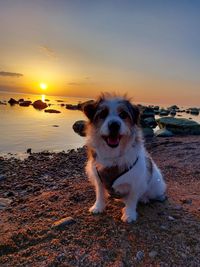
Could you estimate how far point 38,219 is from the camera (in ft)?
16.5

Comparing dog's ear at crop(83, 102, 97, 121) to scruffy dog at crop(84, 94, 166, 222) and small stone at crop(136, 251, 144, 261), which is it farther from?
small stone at crop(136, 251, 144, 261)

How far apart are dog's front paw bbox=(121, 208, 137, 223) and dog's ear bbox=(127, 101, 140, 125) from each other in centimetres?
143

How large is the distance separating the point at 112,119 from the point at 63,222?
5.96 ft

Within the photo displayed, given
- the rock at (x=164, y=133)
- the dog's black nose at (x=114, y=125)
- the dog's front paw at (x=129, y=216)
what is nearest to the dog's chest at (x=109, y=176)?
the dog's front paw at (x=129, y=216)

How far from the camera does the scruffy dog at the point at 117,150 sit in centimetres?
424

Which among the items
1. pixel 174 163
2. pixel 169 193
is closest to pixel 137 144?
pixel 169 193

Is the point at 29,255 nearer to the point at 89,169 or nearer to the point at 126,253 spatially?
the point at 126,253

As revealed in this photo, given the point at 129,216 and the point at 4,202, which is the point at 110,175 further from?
the point at 4,202

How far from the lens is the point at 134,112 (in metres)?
4.56

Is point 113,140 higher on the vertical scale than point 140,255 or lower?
higher

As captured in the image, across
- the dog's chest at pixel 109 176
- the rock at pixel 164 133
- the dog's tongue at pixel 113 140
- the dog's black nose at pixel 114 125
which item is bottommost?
the rock at pixel 164 133

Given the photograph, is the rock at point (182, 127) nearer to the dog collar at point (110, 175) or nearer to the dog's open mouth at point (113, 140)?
the dog collar at point (110, 175)

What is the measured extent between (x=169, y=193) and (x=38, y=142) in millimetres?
11894

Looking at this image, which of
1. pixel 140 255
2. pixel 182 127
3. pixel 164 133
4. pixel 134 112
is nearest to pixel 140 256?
pixel 140 255
